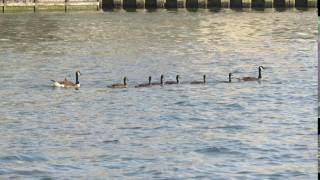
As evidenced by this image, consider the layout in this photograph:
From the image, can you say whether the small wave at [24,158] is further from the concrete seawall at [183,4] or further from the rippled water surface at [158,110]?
the concrete seawall at [183,4]

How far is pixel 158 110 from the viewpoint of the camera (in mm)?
35750

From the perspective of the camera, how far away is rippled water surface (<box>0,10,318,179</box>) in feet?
84.5

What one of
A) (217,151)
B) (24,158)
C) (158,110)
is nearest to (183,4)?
(158,110)

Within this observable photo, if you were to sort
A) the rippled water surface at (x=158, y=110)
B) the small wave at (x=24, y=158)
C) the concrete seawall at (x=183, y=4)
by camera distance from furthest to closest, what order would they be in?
the concrete seawall at (x=183, y=4)
the small wave at (x=24, y=158)
the rippled water surface at (x=158, y=110)

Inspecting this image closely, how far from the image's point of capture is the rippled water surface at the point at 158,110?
1014 inches

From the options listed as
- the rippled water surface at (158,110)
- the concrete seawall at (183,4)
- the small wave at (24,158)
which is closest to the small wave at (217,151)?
the rippled water surface at (158,110)

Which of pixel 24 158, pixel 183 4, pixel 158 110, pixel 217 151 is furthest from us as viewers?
pixel 183 4

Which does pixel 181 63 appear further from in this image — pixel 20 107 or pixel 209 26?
pixel 209 26

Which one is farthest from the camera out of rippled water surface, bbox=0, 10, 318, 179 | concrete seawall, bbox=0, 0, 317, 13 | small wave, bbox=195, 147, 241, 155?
concrete seawall, bbox=0, 0, 317, 13

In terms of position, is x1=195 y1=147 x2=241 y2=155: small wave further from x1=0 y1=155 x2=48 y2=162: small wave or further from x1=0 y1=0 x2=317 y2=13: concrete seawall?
x1=0 y1=0 x2=317 y2=13: concrete seawall

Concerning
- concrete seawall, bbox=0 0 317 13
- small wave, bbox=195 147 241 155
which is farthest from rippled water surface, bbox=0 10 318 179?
concrete seawall, bbox=0 0 317 13

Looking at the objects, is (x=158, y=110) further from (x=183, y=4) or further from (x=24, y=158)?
(x=183, y=4)

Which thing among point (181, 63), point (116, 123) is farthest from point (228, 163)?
point (181, 63)

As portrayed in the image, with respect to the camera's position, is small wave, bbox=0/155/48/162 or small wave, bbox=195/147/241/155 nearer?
small wave, bbox=0/155/48/162
